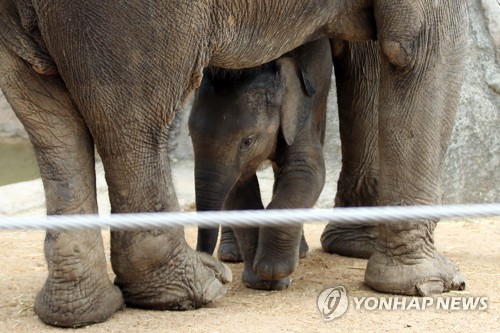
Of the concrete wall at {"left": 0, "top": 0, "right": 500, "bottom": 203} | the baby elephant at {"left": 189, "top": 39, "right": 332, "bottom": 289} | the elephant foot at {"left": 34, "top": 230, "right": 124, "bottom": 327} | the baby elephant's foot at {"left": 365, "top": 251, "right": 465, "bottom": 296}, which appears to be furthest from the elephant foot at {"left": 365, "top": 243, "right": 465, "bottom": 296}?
the concrete wall at {"left": 0, "top": 0, "right": 500, "bottom": 203}

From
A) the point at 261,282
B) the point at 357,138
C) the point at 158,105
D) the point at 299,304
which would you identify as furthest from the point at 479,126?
the point at 158,105

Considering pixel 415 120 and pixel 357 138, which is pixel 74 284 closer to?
pixel 415 120

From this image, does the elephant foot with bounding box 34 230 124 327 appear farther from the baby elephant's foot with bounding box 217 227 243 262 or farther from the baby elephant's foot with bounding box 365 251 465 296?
the baby elephant's foot with bounding box 217 227 243 262

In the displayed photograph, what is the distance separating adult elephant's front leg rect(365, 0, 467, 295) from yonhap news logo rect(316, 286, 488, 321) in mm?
73

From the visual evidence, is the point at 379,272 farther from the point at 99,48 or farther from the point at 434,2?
the point at 99,48

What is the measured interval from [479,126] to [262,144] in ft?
8.71

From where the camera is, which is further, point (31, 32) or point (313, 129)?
point (313, 129)

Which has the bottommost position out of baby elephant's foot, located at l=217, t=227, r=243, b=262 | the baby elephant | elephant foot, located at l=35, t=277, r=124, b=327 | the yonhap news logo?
the yonhap news logo

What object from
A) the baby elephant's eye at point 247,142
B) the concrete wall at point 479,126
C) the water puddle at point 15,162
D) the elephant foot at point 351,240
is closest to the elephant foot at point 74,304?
the baby elephant's eye at point 247,142

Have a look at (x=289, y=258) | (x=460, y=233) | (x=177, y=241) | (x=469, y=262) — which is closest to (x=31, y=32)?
(x=177, y=241)

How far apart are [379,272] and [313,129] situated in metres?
0.71

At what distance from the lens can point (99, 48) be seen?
3.36m

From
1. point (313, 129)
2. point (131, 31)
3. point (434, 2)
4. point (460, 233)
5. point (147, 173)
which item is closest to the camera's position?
point (131, 31)

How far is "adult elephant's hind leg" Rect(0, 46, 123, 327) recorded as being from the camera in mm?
3650
